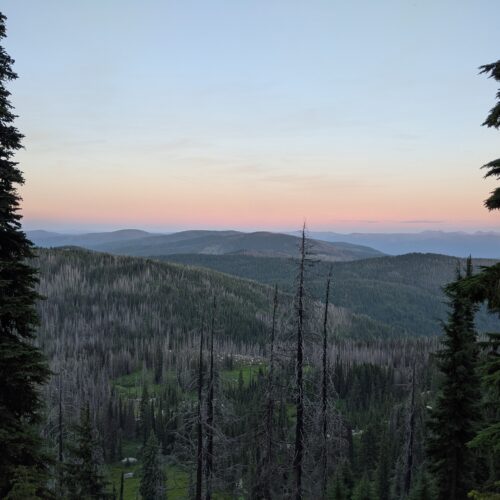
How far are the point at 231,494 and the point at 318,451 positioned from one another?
6837 cm

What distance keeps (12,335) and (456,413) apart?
22.5 metres

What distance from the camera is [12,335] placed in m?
14.4

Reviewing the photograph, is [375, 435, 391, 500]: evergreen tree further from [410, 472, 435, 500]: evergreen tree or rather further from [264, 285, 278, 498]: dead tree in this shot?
[264, 285, 278, 498]: dead tree

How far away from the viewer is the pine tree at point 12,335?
520 inches

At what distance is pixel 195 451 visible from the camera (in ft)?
88.7

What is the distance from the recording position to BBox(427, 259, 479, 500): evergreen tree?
23844 millimetres

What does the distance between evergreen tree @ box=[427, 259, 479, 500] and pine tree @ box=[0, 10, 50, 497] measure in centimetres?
2034

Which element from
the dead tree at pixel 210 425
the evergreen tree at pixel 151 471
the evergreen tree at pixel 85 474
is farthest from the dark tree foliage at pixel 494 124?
the evergreen tree at pixel 151 471

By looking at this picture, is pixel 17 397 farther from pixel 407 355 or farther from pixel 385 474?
pixel 407 355

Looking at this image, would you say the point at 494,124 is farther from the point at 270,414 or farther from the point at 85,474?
the point at 85,474

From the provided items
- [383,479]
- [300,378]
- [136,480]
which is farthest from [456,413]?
[136,480]

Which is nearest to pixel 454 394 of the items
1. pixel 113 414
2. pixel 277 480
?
pixel 277 480

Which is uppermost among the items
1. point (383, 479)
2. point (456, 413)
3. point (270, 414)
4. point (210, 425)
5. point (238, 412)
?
point (456, 413)

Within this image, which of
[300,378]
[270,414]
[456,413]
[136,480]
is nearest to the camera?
[300,378]
